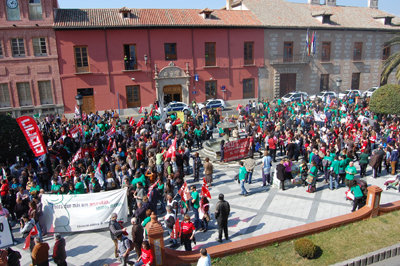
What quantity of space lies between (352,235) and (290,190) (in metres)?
3.60

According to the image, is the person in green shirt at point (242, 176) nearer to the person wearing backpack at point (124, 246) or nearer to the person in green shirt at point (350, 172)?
the person in green shirt at point (350, 172)

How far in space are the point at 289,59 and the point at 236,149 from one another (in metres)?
21.5

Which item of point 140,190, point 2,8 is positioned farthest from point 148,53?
point 140,190

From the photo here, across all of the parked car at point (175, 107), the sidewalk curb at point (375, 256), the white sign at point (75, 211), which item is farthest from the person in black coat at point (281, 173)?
the parked car at point (175, 107)

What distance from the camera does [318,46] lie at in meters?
34.7

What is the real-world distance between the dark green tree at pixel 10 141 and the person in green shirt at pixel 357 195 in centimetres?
1442

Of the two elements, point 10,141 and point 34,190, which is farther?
point 10,141

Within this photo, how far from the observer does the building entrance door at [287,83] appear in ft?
112

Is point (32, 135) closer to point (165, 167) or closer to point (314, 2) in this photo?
point (165, 167)

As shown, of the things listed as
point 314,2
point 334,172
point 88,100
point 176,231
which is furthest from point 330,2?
point 176,231

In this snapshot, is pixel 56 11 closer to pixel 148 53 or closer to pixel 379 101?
pixel 148 53

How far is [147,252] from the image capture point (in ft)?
23.8

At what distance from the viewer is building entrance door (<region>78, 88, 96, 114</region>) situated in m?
27.8

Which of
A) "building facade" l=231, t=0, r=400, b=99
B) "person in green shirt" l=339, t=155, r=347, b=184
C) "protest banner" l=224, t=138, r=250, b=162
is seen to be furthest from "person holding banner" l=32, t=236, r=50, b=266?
"building facade" l=231, t=0, r=400, b=99
